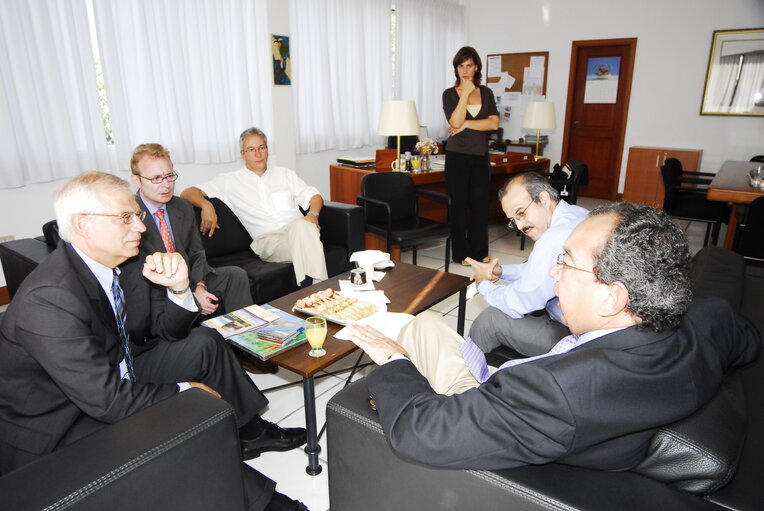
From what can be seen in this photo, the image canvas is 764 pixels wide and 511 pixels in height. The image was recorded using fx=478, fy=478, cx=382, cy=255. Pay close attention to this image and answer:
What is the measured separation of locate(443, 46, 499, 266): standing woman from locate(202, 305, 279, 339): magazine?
248cm

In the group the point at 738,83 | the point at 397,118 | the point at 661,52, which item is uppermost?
the point at 661,52

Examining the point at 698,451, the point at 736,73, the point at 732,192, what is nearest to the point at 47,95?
the point at 698,451

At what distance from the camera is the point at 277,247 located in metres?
3.24

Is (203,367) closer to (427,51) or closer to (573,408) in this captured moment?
(573,408)

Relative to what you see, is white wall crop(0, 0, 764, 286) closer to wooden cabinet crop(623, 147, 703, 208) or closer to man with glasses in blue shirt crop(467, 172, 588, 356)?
wooden cabinet crop(623, 147, 703, 208)

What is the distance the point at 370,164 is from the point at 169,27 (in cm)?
207

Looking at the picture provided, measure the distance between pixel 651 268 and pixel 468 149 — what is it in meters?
3.33

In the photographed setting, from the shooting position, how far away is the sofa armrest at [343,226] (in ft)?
11.3

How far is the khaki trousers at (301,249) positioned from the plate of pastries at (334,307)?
0.85 metres

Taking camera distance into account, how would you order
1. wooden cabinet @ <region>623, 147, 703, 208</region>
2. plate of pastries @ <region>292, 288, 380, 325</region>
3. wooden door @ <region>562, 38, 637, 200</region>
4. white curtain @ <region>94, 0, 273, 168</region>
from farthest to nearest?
wooden door @ <region>562, 38, 637, 200</region>, wooden cabinet @ <region>623, 147, 703, 208</region>, white curtain @ <region>94, 0, 273, 168</region>, plate of pastries @ <region>292, 288, 380, 325</region>

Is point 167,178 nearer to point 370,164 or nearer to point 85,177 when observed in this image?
point 85,177

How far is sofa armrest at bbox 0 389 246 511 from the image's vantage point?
955mm

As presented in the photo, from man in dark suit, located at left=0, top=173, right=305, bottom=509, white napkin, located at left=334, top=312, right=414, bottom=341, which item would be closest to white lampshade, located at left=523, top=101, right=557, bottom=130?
white napkin, located at left=334, top=312, right=414, bottom=341

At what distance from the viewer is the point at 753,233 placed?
126 inches
